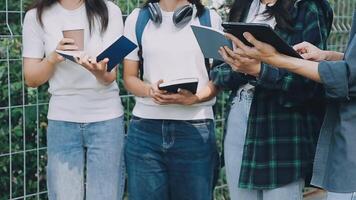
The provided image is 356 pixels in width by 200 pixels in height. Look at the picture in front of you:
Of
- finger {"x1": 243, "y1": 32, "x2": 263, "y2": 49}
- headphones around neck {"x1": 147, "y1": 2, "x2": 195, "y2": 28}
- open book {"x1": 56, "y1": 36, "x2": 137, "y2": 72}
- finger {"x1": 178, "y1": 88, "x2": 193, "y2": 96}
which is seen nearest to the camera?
finger {"x1": 243, "y1": 32, "x2": 263, "y2": 49}

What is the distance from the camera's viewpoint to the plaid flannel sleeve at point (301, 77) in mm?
2432

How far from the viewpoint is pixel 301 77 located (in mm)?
2441

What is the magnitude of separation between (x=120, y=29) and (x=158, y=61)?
0.27 meters

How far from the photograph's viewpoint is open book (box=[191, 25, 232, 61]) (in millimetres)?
2399

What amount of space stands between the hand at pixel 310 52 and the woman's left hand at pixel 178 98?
615 mm

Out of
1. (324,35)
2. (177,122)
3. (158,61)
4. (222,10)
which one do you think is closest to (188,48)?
(158,61)

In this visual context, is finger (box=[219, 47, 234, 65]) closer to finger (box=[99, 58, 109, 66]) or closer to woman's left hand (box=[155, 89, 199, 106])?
woman's left hand (box=[155, 89, 199, 106])

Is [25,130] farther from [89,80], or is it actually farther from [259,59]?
[259,59]

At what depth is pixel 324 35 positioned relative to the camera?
2578 mm

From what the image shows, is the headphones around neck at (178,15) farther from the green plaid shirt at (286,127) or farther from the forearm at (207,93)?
the green plaid shirt at (286,127)

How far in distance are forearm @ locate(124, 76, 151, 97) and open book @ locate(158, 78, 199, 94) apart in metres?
0.16

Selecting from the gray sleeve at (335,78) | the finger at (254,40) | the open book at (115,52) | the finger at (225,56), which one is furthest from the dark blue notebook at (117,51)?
the gray sleeve at (335,78)

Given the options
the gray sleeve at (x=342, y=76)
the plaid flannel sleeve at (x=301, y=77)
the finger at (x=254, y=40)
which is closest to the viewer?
the gray sleeve at (x=342, y=76)

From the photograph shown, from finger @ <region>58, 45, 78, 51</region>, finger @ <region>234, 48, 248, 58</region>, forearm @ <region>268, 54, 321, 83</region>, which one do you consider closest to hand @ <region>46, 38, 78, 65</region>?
finger @ <region>58, 45, 78, 51</region>
